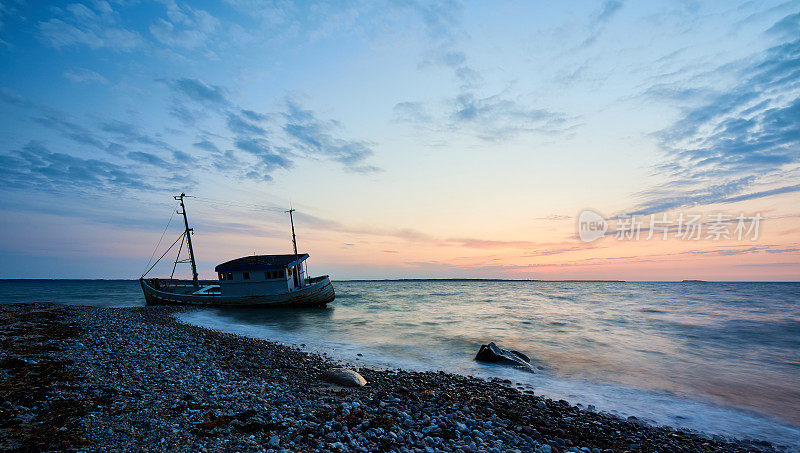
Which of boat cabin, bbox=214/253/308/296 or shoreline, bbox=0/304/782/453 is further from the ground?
boat cabin, bbox=214/253/308/296

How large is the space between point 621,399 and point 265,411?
486 inches

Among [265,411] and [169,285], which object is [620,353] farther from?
[169,285]

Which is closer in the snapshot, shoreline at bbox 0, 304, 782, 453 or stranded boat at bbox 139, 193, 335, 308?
shoreline at bbox 0, 304, 782, 453

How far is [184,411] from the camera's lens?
7.71 m

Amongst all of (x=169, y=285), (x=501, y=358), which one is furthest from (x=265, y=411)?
(x=169, y=285)

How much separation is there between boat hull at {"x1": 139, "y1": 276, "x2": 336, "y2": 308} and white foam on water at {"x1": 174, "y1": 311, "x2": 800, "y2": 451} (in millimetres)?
17943

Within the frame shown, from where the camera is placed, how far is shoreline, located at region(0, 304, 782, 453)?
21.9 feet

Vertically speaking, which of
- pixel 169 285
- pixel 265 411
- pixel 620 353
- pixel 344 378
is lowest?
pixel 620 353

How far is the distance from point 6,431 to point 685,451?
48.4ft

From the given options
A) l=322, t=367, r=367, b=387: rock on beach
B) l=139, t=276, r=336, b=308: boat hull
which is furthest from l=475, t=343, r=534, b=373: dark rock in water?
l=139, t=276, r=336, b=308: boat hull

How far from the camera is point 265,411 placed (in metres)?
7.96

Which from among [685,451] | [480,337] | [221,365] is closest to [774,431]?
[685,451]

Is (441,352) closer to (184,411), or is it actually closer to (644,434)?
(644,434)

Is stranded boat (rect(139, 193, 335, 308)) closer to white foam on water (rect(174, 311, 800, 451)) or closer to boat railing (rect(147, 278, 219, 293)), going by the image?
boat railing (rect(147, 278, 219, 293))
